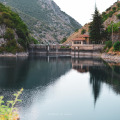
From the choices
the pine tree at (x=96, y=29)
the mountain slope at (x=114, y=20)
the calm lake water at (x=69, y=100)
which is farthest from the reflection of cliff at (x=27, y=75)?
the mountain slope at (x=114, y=20)

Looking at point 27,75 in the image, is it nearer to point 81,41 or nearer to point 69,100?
point 69,100

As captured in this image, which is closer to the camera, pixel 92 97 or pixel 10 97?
pixel 10 97

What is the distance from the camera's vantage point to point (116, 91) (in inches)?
1483

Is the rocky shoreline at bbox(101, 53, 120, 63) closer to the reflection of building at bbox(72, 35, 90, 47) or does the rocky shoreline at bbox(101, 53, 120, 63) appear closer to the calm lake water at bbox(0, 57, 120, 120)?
the reflection of building at bbox(72, 35, 90, 47)

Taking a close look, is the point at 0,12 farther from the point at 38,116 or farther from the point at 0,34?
the point at 38,116

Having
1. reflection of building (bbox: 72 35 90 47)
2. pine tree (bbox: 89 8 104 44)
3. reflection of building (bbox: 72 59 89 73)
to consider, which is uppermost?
pine tree (bbox: 89 8 104 44)

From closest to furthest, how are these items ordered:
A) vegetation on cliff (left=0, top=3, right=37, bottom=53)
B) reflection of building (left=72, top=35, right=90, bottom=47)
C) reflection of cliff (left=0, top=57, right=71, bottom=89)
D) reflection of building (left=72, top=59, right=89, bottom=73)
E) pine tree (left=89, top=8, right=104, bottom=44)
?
reflection of cliff (left=0, top=57, right=71, bottom=89) → reflection of building (left=72, top=59, right=89, bottom=73) → pine tree (left=89, top=8, right=104, bottom=44) → vegetation on cliff (left=0, top=3, right=37, bottom=53) → reflection of building (left=72, top=35, right=90, bottom=47)

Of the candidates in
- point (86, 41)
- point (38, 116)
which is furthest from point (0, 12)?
point (38, 116)

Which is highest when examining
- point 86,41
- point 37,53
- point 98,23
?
point 98,23

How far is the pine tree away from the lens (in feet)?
381

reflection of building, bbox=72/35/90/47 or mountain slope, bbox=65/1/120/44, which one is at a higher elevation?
mountain slope, bbox=65/1/120/44

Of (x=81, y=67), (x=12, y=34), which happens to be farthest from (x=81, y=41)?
(x=81, y=67)

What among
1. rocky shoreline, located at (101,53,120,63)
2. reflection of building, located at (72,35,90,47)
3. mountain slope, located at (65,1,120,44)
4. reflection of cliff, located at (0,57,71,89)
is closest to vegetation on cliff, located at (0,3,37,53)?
reflection of building, located at (72,35,90,47)

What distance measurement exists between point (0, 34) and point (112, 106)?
107 m
